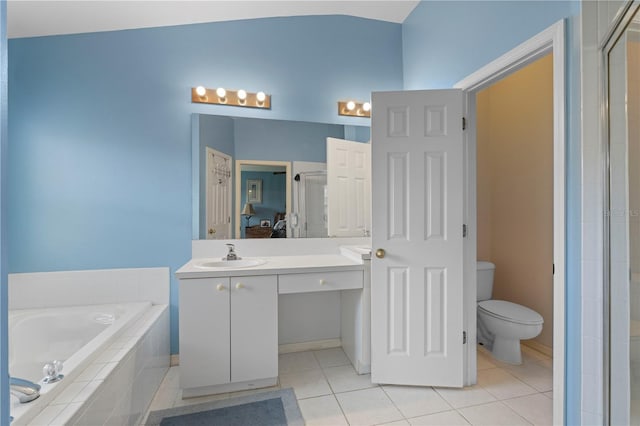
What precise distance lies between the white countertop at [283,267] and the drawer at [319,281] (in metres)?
0.03

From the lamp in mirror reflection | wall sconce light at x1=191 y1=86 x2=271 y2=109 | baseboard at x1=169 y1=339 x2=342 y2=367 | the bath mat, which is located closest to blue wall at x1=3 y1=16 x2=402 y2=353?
wall sconce light at x1=191 y1=86 x2=271 y2=109

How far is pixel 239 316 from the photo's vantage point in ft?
6.25

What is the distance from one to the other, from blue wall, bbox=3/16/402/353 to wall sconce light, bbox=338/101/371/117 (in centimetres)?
33

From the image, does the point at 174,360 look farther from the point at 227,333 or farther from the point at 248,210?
the point at 248,210

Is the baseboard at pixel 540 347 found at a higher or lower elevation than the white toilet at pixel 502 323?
lower

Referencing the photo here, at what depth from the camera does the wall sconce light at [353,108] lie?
2629mm

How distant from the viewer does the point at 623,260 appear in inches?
45.5

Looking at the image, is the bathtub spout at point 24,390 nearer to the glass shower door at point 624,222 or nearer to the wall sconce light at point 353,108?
the glass shower door at point 624,222

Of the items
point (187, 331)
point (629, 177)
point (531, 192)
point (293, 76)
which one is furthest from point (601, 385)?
point (293, 76)

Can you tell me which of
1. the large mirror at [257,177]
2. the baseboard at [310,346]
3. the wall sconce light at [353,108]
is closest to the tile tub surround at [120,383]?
the large mirror at [257,177]

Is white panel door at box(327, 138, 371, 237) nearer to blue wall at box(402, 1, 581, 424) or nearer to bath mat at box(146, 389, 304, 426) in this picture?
blue wall at box(402, 1, 581, 424)

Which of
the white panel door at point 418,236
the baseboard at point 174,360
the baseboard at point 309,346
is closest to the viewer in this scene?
the white panel door at point 418,236

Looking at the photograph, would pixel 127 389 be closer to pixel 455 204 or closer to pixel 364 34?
pixel 455 204

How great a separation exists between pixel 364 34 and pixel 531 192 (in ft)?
6.50
